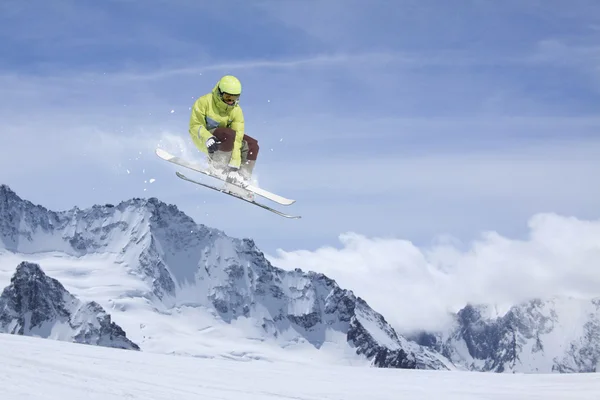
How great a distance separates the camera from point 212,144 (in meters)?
16.3

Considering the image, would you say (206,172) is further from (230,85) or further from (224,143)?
(230,85)

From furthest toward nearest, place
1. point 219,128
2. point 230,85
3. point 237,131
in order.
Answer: point 237,131, point 219,128, point 230,85

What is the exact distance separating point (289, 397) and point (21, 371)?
224 inches

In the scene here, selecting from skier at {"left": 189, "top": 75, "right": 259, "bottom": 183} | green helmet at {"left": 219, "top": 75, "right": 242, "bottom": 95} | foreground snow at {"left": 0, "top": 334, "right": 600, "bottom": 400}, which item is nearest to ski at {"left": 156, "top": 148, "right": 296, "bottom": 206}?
skier at {"left": 189, "top": 75, "right": 259, "bottom": 183}

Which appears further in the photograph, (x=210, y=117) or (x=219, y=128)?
(x=219, y=128)

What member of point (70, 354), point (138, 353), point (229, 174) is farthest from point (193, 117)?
point (138, 353)

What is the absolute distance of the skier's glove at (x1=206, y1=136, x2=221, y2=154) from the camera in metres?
16.3

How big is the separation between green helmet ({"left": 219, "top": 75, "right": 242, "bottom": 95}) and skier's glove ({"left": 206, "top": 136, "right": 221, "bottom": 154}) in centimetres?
132

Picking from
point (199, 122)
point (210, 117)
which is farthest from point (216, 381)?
point (210, 117)

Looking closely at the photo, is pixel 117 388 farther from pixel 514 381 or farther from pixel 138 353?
pixel 514 381

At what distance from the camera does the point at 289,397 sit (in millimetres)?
15750

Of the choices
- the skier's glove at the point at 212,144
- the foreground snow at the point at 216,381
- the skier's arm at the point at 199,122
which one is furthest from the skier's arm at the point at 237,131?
the foreground snow at the point at 216,381

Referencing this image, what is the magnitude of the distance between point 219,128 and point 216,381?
5.76 m

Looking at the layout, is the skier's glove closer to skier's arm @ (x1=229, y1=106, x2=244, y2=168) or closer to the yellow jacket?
the yellow jacket
